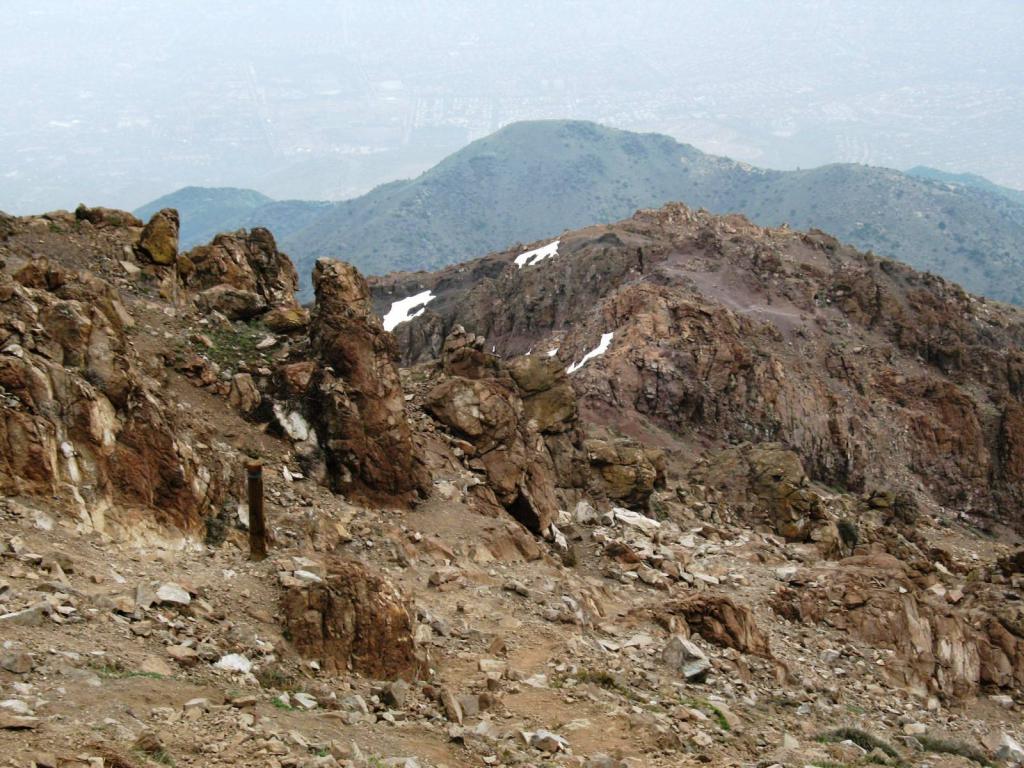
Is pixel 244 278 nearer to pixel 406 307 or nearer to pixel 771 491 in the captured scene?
pixel 771 491

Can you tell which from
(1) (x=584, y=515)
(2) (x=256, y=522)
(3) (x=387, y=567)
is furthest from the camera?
(1) (x=584, y=515)

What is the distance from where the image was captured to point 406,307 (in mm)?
83938

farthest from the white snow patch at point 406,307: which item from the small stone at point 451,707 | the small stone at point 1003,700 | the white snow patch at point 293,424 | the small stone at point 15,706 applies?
the small stone at point 15,706

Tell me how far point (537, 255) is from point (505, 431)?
56829mm

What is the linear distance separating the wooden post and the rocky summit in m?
0.09

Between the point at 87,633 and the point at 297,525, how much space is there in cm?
582

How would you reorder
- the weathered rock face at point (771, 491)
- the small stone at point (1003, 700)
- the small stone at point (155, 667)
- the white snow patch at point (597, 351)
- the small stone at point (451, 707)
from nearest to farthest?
the small stone at point (155, 667) < the small stone at point (451, 707) < the small stone at point (1003, 700) < the weathered rock face at point (771, 491) < the white snow patch at point (597, 351)

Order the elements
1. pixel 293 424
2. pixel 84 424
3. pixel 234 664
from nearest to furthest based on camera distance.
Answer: pixel 234 664
pixel 84 424
pixel 293 424

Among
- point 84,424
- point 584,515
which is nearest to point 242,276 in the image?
point 584,515

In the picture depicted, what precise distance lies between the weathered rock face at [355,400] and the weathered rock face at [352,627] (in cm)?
581

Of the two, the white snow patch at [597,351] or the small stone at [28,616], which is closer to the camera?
the small stone at [28,616]

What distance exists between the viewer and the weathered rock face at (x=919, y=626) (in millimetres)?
18203

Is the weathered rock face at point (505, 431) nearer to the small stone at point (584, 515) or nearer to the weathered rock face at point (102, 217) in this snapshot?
the small stone at point (584, 515)

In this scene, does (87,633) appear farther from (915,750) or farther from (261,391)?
(915,750)
